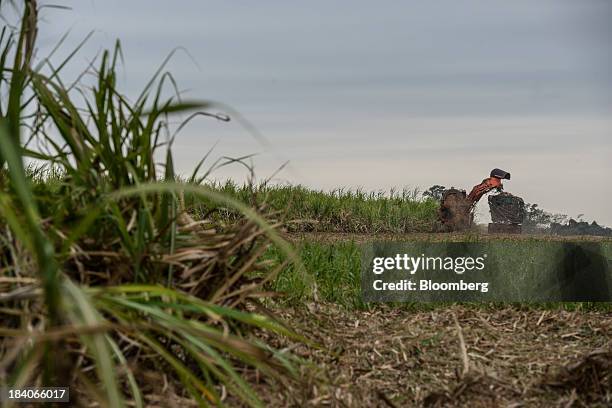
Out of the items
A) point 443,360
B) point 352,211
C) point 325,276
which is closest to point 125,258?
point 443,360

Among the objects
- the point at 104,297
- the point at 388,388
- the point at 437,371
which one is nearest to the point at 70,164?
the point at 104,297

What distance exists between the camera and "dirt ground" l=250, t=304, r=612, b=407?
234 cm

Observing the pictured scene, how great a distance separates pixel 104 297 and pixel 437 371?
1.27m

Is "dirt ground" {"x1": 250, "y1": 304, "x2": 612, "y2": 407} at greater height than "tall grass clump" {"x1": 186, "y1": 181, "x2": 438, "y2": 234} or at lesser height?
lesser

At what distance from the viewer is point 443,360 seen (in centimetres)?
270

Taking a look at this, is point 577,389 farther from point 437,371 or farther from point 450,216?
point 450,216
